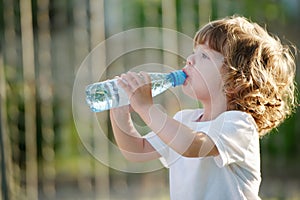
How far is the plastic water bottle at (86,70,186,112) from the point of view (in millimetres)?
2553

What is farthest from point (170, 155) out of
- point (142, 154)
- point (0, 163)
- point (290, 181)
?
point (290, 181)

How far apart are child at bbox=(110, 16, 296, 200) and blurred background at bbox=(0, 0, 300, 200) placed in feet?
6.01

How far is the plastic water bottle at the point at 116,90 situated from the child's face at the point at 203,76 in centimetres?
3

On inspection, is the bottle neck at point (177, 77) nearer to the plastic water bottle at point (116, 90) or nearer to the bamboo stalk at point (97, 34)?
the plastic water bottle at point (116, 90)

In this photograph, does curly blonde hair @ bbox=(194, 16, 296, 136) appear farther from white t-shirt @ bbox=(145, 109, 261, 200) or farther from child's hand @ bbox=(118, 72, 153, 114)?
child's hand @ bbox=(118, 72, 153, 114)

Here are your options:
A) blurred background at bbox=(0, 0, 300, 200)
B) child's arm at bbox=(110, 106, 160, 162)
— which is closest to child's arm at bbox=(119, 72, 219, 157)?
child's arm at bbox=(110, 106, 160, 162)

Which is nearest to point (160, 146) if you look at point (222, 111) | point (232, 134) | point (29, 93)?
point (222, 111)

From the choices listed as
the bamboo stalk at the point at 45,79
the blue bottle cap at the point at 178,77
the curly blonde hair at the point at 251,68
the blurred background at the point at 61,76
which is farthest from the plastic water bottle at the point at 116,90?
the bamboo stalk at the point at 45,79

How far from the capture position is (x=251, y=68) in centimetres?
259

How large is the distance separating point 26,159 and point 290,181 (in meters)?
1.59

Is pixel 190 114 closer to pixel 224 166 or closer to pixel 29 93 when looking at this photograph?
pixel 224 166

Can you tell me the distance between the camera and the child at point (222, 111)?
2396mm

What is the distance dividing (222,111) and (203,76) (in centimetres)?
12

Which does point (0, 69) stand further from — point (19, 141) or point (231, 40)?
point (231, 40)
